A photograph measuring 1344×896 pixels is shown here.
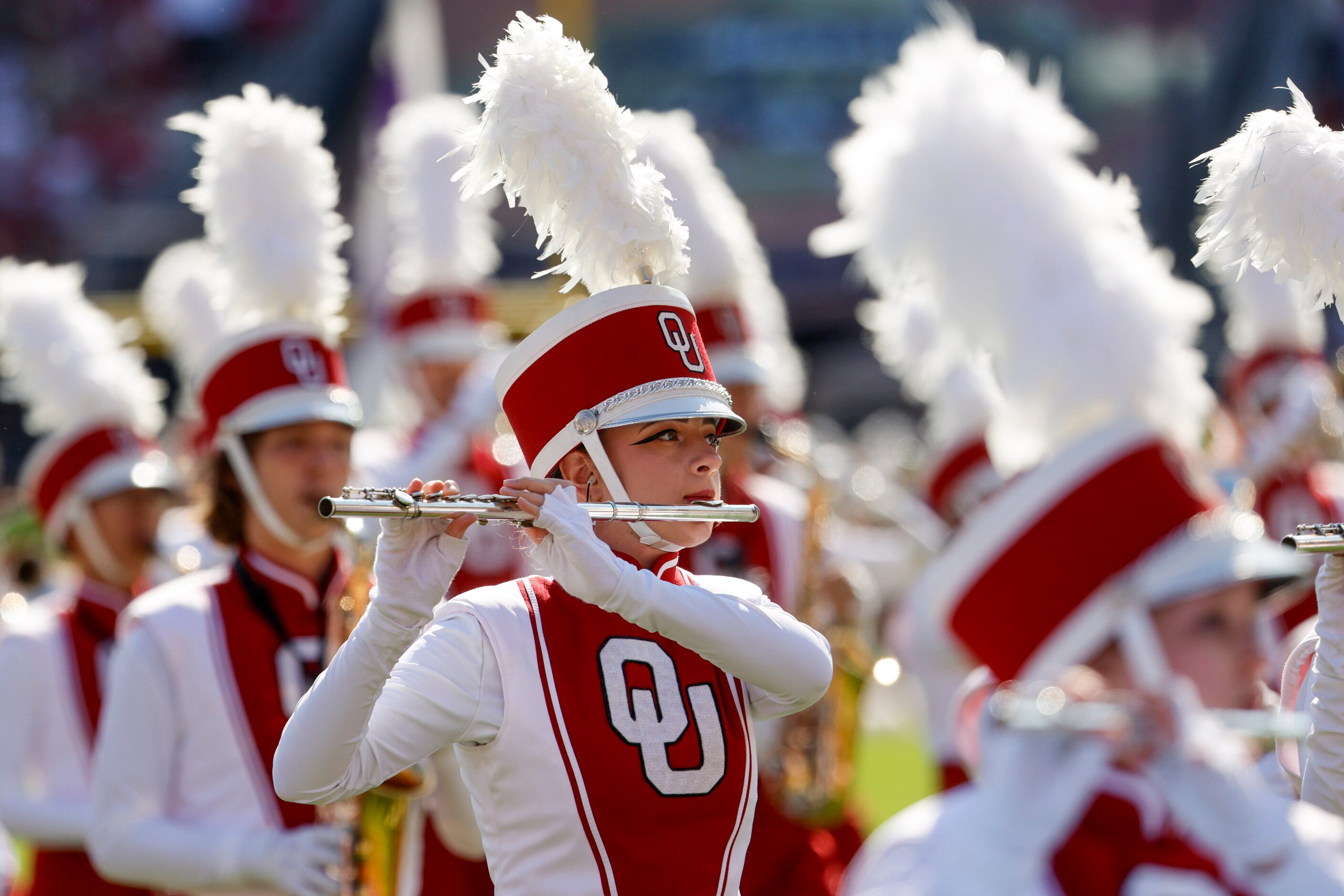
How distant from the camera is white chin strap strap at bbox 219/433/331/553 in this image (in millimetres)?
3918

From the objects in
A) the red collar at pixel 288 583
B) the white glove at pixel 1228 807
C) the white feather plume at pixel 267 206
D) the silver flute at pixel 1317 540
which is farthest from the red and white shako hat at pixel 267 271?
the white glove at pixel 1228 807

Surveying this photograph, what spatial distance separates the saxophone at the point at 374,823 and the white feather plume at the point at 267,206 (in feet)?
3.05

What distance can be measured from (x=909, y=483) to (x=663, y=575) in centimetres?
1145

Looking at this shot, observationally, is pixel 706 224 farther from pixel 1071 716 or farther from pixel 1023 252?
pixel 1071 716

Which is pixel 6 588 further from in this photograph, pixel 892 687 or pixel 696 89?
pixel 696 89

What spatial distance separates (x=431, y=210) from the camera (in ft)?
24.8

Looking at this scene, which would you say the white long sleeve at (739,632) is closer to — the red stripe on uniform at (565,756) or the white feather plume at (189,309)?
the red stripe on uniform at (565,756)

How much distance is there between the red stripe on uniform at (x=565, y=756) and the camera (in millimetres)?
2467

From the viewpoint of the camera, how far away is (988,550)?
7.14ft

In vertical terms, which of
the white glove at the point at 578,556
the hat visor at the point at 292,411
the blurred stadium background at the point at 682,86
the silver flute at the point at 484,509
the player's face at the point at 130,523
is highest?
the blurred stadium background at the point at 682,86

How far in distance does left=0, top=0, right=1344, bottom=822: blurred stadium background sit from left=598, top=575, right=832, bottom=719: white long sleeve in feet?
39.9

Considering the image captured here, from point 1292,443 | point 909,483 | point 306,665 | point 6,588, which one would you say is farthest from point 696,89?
point 306,665

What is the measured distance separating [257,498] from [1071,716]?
2.57 meters

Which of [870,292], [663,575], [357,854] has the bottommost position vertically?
[357,854]
